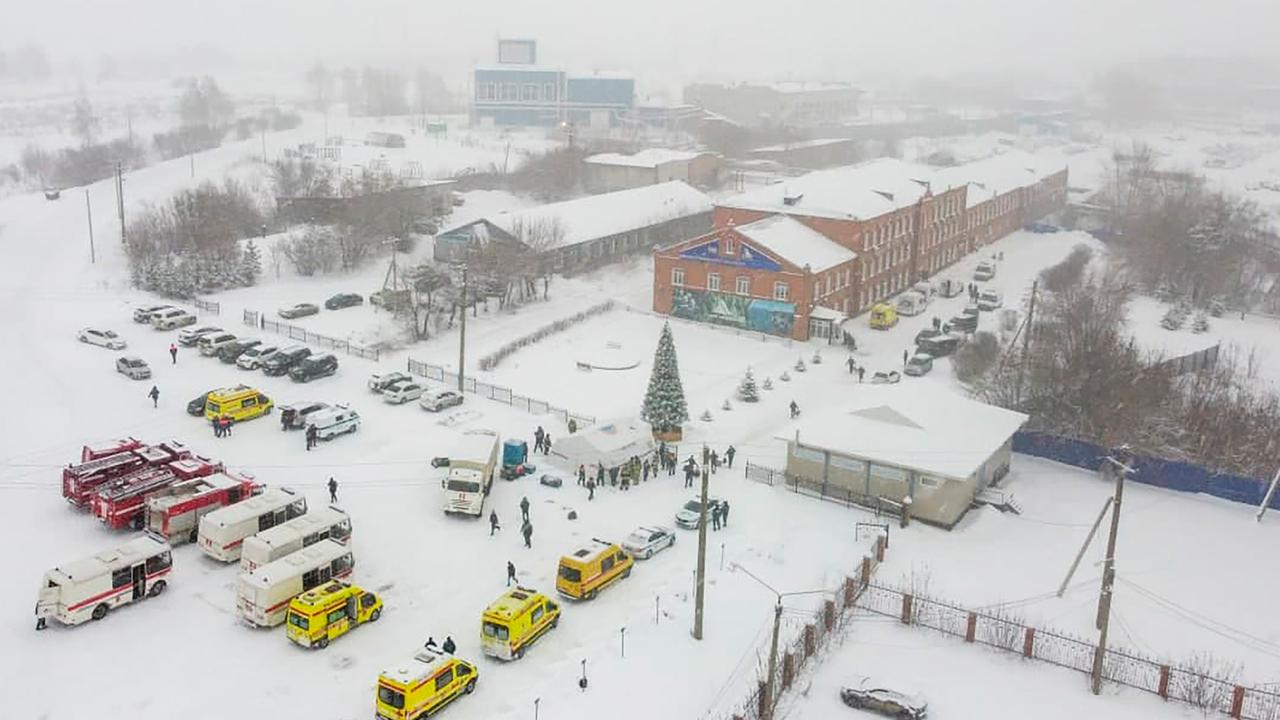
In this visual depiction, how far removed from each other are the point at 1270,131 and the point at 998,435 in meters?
119

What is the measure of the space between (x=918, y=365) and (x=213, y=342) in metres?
28.6

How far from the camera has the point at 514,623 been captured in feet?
65.7

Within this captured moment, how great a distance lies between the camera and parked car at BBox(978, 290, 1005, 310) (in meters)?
54.0

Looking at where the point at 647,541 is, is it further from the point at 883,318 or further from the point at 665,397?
the point at 883,318

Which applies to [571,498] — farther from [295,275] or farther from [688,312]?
[295,275]

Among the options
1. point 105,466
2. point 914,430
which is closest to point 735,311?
point 914,430

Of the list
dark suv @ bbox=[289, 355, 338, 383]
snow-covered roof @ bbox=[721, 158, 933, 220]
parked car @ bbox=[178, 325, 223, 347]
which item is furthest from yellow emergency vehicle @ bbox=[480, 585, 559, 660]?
snow-covered roof @ bbox=[721, 158, 933, 220]

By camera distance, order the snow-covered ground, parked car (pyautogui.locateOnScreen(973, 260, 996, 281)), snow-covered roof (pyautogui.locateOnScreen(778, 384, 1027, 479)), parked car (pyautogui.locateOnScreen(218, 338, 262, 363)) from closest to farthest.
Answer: the snow-covered ground < snow-covered roof (pyautogui.locateOnScreen(778, 384, 1027, 479)) < parked car (pyautogui.locateOnScreen(218, 338, 262, 363)) < parked car (pyautogui.locateOnScreen(973, 260, 996, 281))

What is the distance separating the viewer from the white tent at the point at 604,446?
2980 centimetres

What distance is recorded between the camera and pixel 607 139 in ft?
333

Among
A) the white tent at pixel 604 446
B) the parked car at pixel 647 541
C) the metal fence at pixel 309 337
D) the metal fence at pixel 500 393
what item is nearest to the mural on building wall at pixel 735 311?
the metal fence at pixel 500 393

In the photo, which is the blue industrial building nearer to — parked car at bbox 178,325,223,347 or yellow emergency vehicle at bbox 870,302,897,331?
yellow emergency vehicle at bbox 870,302,897,331

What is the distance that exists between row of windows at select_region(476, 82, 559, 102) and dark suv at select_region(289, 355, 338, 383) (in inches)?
A: 3264

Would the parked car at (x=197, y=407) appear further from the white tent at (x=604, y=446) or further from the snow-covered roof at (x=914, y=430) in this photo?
the snow-covered roof at (x=914, y=430)
